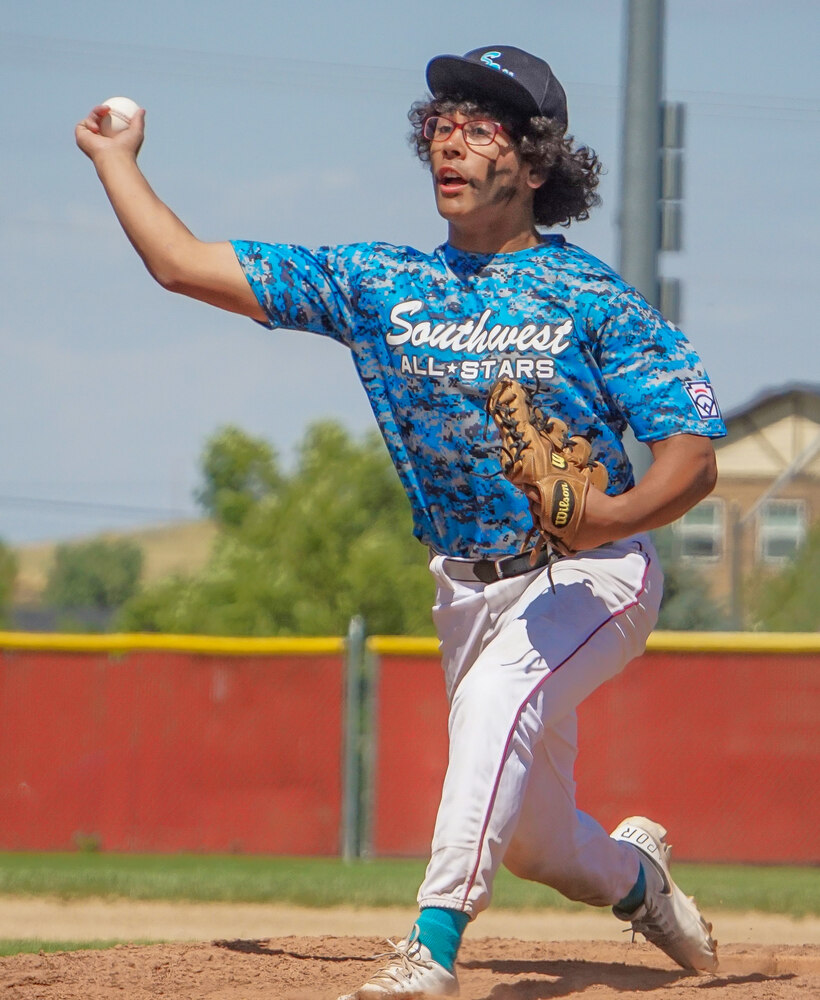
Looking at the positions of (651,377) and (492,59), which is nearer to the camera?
(651,377)

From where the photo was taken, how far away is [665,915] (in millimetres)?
4074

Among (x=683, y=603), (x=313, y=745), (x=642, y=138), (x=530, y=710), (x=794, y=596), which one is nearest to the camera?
(x=530, y=710)

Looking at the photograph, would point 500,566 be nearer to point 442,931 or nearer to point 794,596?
point 442,931

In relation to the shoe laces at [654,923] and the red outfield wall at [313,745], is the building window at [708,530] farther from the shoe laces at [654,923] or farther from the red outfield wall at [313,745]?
the shoe laces at [654,923]

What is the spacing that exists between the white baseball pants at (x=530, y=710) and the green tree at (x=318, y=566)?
2728cm

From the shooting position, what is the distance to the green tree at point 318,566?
32656 mm

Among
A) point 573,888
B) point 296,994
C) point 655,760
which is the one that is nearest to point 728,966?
point 573,888

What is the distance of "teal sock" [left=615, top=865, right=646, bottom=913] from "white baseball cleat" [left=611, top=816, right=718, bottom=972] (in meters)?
0.01

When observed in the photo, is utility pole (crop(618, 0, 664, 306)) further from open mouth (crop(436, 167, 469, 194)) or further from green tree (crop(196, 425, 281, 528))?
green tree (crop(196, 425, 281, 528))

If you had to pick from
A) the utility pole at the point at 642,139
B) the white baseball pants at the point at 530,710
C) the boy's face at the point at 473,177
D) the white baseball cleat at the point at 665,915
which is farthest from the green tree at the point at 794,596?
the boy's face at the point at 473,177

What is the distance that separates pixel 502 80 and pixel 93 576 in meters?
101

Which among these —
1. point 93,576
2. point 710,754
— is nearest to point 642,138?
point 710,754

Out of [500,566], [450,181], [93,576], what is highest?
[450,181]

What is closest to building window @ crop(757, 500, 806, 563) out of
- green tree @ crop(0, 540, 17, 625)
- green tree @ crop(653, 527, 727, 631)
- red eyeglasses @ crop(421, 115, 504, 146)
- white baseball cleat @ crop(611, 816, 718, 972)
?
green tree @ crop(653, 527, 727, 631)
